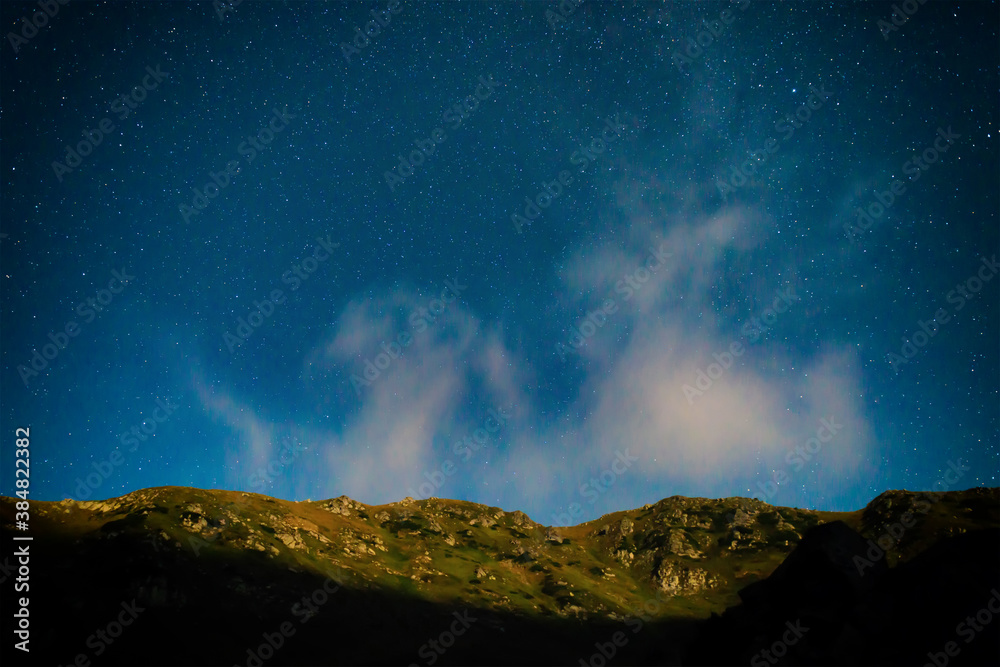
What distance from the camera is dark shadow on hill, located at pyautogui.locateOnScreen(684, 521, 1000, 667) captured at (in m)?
38.5

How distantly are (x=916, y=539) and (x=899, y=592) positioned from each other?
83290mm

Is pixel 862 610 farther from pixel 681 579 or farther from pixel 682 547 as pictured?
pixel 682 547

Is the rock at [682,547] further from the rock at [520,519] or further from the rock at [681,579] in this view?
the rock at [520,519]

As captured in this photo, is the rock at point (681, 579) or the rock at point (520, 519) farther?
the rock at point (520, 519)

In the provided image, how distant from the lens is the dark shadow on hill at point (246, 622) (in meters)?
54.8

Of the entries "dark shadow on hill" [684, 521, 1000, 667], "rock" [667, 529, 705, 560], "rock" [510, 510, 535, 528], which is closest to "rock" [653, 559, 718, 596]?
"rock" [667, 529, 705, 560]

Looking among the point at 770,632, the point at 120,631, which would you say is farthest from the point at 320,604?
the point at 770,632

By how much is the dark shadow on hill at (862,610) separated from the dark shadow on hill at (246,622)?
46.2 ft

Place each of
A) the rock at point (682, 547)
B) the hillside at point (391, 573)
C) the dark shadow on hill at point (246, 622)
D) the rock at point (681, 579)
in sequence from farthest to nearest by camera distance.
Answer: the rock at point (682, 547), the rock at point (681, 579), the hillside at point (391, 573), the dark shadow on hill at point (246, 622)

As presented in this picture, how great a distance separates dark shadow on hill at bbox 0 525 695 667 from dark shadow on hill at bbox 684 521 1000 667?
46.2 ft

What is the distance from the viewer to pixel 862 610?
46.1 metres

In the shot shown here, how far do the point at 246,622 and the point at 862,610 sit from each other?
232 ft

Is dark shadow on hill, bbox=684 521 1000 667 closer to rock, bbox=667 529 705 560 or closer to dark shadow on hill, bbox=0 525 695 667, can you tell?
dark shadow on hill, bbox=0 525 695 667

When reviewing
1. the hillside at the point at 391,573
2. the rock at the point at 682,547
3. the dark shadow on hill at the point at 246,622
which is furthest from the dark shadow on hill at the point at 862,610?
the rock at the point at 682,547
